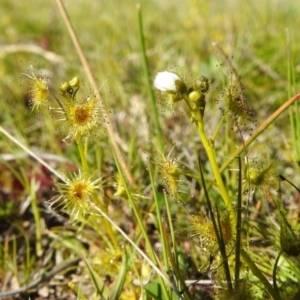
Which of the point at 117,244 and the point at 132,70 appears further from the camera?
the point at 132,70

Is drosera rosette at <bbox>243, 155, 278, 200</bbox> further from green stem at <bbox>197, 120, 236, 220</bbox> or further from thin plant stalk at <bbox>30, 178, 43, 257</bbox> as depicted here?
thin plant stalk at <bbox>30, 178, 43, 257</bbox>

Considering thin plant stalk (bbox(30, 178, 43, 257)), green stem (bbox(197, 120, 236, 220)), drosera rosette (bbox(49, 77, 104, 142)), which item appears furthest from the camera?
thin plant stalk (bbox(30, 178, 43, 257))

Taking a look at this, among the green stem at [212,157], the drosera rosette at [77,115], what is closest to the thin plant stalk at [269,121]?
the green stem at [212,157]

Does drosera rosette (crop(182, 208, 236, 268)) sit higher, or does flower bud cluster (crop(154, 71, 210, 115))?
flower bud cluster (crop(154, 71, 210, 115))

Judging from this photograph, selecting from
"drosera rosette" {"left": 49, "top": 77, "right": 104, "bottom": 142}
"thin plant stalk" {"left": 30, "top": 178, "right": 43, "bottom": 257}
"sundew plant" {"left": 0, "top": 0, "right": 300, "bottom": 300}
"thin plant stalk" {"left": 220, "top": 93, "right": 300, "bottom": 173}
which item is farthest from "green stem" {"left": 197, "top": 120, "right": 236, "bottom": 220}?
"thin plant stalk" {"left": 30, "top": 178, "right": 43, "bottom": 257}

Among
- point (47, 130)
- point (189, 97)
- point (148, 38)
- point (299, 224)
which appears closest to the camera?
point (189, 97)

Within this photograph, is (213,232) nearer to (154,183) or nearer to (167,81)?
(154,183)

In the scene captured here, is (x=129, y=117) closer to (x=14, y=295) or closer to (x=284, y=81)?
(x=284, y=81)

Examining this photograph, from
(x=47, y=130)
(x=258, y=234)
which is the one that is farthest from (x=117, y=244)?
(x=47, y=130)

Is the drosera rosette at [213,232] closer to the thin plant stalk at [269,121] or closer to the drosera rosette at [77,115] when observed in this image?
the thin plant stalk at [269,121]
